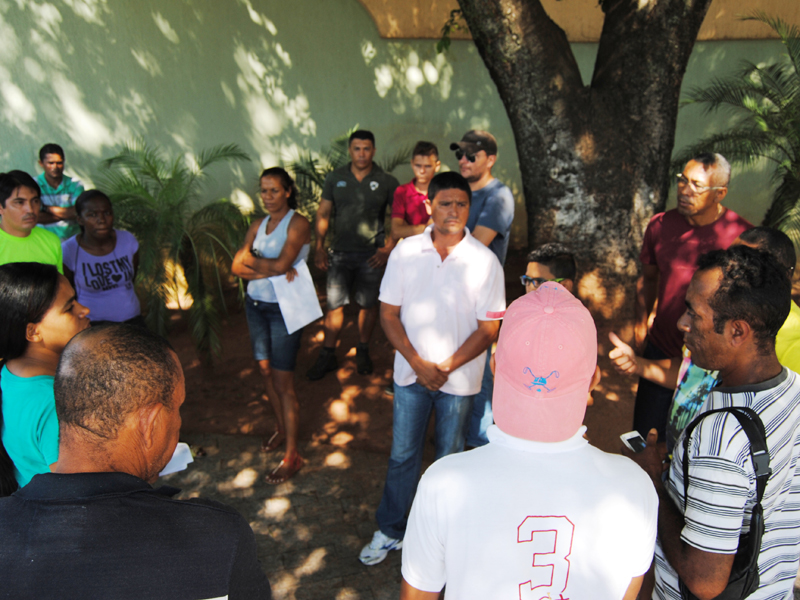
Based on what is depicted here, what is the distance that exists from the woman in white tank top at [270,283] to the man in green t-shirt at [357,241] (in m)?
1.41

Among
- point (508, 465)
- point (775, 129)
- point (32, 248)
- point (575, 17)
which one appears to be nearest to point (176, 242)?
point (32, 248)

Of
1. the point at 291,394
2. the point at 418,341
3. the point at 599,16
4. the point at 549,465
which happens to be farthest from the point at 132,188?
the point at 599,16

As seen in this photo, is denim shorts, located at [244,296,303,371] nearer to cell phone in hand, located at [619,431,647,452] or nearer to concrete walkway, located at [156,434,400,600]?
concrete walkway, located at [156,434,400,600]

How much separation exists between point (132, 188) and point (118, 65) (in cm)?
215

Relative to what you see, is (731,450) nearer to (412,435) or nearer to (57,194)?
(412,435)

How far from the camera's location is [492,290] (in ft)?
9.98

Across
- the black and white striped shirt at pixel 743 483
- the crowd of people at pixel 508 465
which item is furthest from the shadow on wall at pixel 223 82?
the black and white striped shirt at pixel 743 483

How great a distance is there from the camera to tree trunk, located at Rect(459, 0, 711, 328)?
507 centimetres

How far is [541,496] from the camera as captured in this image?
52.6 inches

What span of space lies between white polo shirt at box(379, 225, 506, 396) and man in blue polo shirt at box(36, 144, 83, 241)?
172 inches

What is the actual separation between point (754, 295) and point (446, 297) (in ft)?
5.00

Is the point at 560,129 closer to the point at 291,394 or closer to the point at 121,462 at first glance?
the point at 291,394

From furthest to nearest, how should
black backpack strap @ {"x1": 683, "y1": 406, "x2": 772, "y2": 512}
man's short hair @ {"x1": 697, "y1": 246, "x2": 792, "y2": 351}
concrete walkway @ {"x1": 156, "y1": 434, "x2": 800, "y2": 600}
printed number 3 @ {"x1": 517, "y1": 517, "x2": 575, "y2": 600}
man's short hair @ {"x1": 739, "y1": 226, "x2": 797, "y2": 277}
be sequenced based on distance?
concrete walkway @ {"x1": 156, "y1": 434, "x2": 800, "y2": 600} → man's short hair @ {"x1": 739, "y1": 226, "x2": 797, "y2": 277} → man's short hair @ {"x1": 697, "y1": 246, "x2": 792, "y2": 351} → black backpack strap @ {"x1": 683, "y1": 406, "x2": 772, "y2": 512} → printed number 3 @ {"x1": 517, "y1": 517, "x2": 575, "y2": 600}

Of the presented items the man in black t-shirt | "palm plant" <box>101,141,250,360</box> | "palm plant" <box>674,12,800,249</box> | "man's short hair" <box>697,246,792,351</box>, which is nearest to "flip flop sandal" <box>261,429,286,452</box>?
"palm plant" <box>101,141,250,360</box>
